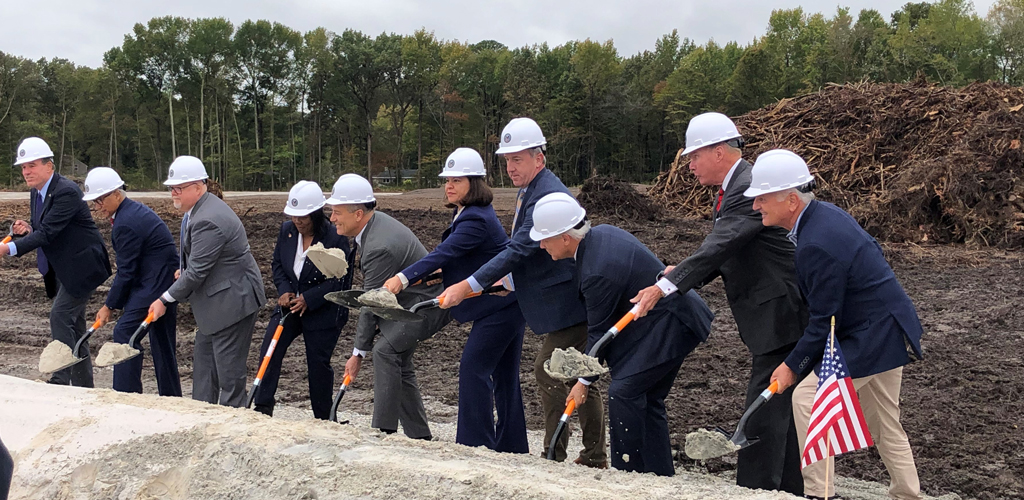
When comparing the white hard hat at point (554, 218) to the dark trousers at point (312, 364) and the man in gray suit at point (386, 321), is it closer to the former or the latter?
the man in gray suit at point (386, 321)

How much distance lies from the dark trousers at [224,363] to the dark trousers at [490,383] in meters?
1.55

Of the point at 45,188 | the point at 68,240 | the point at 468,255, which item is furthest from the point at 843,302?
the point at 45,188

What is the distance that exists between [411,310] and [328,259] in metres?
0.90

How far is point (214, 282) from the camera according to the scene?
204 inches

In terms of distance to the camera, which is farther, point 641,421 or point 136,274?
point 136,274

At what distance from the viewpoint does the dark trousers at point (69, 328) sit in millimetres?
6109

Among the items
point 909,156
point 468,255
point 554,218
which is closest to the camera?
point 554,218

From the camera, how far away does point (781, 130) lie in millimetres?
21406

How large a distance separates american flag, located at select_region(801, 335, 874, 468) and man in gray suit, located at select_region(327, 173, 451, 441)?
233cm

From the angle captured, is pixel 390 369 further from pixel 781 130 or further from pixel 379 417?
pixel 781 130

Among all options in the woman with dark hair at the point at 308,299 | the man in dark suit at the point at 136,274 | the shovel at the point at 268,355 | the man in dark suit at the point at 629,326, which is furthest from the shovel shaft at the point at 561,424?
the man in dark suit at the point at 136,274

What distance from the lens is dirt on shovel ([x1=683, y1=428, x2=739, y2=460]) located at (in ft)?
11.6

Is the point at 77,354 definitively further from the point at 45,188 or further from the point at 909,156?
the point at 909,156

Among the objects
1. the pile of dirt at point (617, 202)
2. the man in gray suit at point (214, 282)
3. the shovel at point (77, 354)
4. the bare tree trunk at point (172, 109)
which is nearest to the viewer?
the man in gray suit at point (214, 282)
